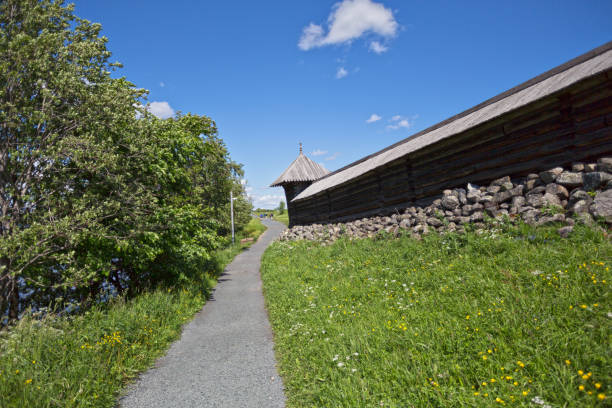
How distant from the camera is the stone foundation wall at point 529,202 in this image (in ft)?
17.6

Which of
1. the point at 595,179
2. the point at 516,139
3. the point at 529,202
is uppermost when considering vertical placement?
the point at 516,139

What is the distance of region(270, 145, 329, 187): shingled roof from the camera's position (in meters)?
25.4

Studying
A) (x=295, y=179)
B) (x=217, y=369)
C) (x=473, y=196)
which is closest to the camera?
(x=217, y=369)

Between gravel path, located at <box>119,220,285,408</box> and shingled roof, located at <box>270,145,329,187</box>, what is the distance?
18069 mm

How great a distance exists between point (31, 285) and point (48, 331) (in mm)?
1978

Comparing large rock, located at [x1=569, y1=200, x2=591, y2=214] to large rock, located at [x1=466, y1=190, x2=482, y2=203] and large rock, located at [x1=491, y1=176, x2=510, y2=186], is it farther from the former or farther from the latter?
large rock, located at [x1=466, y1=190, x2=482, y2=203]

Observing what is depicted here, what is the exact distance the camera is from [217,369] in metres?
4.73

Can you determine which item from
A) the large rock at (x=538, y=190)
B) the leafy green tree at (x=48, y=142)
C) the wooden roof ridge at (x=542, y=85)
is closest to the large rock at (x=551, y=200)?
the large rock at (x=538, y=190)

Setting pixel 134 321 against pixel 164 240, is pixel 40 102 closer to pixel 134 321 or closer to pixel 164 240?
pixel 164 240

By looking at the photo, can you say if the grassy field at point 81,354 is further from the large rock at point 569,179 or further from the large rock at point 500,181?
the large rock at point 569,179

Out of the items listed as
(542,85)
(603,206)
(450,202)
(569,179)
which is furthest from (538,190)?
(542,85)

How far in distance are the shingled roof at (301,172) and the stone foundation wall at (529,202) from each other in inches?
633

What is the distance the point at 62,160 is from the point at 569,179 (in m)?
10.6

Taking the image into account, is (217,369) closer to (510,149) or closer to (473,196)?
(473,196)
